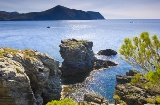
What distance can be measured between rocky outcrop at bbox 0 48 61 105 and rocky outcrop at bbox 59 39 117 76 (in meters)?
32.4

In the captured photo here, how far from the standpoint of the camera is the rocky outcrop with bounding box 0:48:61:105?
130 feet

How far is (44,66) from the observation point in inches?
2111

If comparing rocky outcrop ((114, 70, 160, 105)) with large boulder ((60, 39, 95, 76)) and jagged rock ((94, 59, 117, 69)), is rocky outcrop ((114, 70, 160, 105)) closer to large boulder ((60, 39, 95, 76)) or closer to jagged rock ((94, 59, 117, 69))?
large boulder ((60, 39, 95, 76))

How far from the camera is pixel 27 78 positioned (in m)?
42.3

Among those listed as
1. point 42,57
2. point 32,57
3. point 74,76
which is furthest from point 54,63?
point 74,76

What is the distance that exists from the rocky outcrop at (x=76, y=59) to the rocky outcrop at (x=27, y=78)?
1274 inches

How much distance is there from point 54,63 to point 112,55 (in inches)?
3078

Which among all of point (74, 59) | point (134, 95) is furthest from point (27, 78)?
point (74, 59)

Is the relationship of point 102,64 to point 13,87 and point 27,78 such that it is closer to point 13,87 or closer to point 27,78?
point 27,78

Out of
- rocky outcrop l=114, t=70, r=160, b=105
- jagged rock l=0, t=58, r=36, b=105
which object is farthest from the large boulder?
jagged rock l=0, t=58, r=36, b=105

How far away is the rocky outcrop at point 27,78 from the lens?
130 ft

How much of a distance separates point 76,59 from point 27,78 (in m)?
52.7

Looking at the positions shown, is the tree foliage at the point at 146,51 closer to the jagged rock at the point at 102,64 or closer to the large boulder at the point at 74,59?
the large boulder at the point at 74,59

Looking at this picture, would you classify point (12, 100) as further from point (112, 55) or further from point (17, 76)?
point (112, 55)
